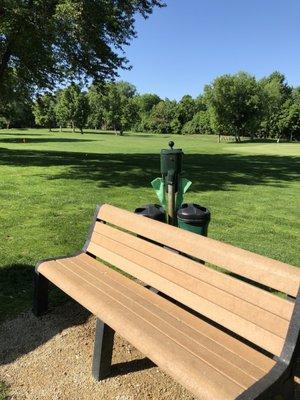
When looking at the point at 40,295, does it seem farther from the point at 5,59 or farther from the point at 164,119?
the point at 164,119

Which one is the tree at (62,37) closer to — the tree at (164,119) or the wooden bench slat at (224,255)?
the wooden bench slat at (224,255)

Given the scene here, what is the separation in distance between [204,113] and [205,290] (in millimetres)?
99455

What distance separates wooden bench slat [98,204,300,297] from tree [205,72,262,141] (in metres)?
63.8

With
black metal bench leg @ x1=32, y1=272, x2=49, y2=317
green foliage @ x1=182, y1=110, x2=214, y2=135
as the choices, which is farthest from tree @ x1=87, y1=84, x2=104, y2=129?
black metal bench leg @ x1=32, y1=272, x2=49, y2=317

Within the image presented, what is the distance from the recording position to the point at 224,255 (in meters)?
3.28

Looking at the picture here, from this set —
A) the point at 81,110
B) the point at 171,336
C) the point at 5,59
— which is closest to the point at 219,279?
the point at 171,336

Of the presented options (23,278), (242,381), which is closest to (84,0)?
(23,278)

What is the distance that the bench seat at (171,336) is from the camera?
8.75ft

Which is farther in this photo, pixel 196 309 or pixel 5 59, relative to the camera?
pixel 5 59

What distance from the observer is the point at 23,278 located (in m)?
5.55

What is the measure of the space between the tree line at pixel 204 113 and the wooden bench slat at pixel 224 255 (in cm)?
3564

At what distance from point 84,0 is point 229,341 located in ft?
46.8

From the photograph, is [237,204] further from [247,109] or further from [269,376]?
[247,109]

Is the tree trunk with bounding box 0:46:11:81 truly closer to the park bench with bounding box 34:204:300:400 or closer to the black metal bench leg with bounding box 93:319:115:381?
the park bench with bounding box 34:204:300:400
